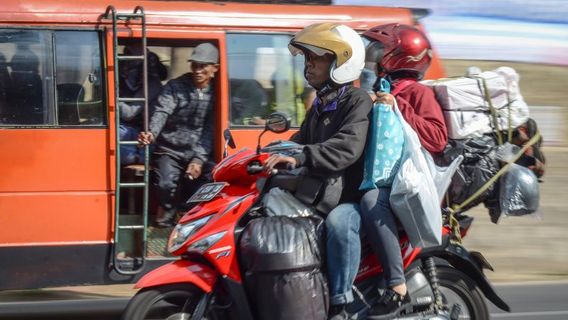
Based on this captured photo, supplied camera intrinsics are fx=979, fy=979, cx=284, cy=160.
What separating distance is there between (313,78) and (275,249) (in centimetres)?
99

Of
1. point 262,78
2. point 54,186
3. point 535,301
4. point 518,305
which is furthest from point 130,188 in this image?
point 535,301

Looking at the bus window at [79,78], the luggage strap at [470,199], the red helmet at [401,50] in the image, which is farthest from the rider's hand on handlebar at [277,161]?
the bus window at [79,78]

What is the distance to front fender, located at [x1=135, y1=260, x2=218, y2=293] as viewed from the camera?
4.96 m

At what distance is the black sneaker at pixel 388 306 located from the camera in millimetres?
5191

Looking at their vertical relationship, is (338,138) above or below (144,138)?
above

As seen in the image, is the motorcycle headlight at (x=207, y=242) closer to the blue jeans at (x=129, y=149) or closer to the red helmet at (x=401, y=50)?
the red helmet at (x=401, y=50)

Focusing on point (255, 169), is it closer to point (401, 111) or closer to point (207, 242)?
point (207, 242)

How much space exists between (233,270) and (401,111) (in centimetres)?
129

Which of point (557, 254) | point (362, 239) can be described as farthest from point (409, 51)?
point (557, 254)

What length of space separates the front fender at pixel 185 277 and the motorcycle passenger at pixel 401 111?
875mm

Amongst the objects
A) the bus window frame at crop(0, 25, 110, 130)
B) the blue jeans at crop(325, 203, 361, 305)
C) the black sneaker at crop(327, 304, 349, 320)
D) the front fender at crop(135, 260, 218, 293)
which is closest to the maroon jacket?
the blue jeans at crop(325, 203, 361, 305)

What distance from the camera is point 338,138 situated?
508 cm

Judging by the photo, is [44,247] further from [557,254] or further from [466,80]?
[557,254]

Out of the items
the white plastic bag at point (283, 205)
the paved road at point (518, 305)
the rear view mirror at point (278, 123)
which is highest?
the rear view mirror at point (278, 123)
